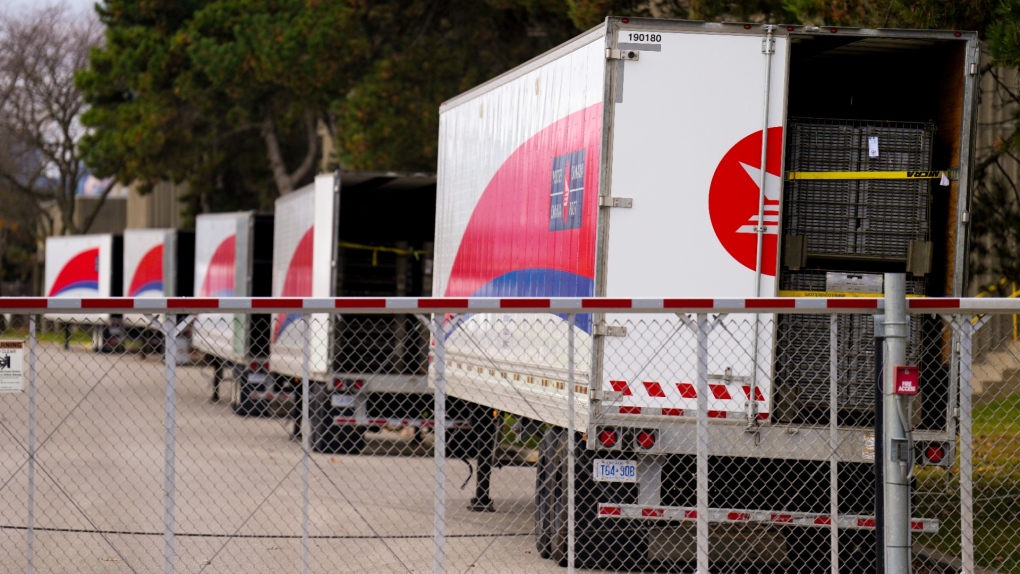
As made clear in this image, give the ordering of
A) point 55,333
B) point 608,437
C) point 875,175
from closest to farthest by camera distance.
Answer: point 608,437 → point 875,175 → point 55,333

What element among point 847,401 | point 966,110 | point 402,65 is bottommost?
point 847,401

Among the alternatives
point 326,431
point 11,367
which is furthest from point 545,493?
point 326,431

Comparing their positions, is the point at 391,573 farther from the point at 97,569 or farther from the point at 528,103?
the point at 528,103

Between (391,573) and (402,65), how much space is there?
66.9 feet

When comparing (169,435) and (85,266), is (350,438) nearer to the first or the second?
(169,435)

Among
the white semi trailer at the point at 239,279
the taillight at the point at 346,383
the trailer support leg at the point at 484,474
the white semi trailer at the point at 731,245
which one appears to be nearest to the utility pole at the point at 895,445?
the white semi trailer at the point at 731,245

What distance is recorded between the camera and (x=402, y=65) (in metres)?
29.1

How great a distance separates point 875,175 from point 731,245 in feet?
4.39

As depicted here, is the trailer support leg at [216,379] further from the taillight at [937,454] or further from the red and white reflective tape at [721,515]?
the taillight at [937,454]

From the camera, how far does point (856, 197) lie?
9.70m

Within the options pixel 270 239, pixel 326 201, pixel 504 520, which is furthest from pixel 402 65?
pixel 504 520

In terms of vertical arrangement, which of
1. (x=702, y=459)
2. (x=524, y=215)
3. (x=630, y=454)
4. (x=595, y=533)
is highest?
(x=524, y=215)

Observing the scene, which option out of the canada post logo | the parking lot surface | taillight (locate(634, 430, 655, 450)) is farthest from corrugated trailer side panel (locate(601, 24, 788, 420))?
the parking lot surface

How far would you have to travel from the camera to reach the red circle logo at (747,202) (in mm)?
9078
